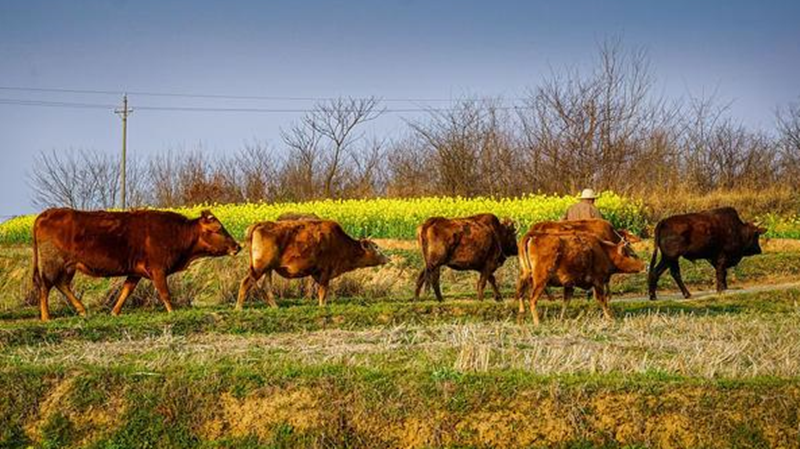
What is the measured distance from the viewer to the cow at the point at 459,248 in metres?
18.7

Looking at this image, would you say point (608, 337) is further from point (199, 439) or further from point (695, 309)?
point (199, 439)

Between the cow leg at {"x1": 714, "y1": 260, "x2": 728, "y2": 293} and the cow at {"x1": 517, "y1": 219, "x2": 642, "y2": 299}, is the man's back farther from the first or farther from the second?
the cow leg at {"x1": 714, "y1": 260, "x2": 728, "y2": 293}

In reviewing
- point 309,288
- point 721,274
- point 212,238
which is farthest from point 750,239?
point 212,238

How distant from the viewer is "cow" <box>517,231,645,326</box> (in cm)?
1513

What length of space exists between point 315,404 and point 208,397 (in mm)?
1052

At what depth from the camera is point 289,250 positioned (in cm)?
1706

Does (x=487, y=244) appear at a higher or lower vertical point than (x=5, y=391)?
higher

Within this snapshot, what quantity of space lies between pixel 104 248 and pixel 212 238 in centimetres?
174

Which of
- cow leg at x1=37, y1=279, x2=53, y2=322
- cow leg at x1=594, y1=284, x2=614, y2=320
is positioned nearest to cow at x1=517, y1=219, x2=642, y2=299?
cow leg at x1=594, y1=284, x2=614, y2=320

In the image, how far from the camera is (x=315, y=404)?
32.9 ft

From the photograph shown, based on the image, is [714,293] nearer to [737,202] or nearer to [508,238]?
[508,238]

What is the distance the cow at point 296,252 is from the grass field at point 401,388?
3070 millimetres

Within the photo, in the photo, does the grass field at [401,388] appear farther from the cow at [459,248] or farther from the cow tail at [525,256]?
the cow at [459,248]

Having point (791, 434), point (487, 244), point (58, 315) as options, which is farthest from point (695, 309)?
point (58, 315)
